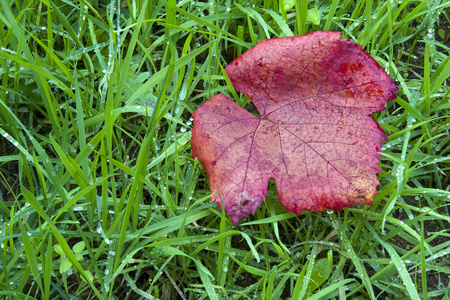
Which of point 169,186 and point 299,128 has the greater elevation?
point 299,128

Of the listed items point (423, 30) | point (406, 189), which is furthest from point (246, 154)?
point (423, 30)

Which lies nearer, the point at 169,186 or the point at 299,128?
the point at 299,128

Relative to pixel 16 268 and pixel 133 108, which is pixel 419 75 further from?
pixel 16 268
